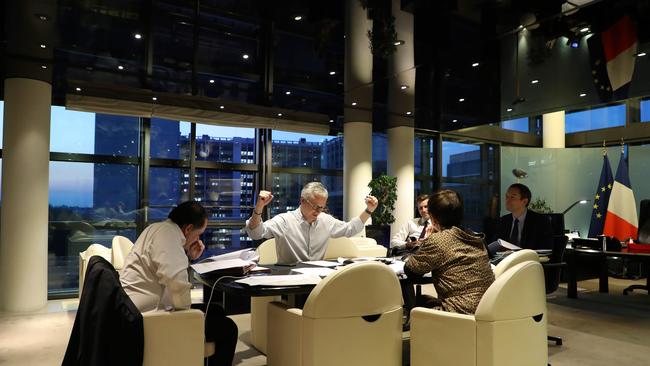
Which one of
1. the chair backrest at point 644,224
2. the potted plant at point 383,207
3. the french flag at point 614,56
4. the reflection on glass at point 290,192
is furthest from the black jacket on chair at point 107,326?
the chair backrest at point 644,224

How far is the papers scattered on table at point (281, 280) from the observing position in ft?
7.48

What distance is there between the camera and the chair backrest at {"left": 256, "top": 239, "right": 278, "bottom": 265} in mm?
3602

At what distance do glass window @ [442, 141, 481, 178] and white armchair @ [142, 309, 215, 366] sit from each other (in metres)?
8.05

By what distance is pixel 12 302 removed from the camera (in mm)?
5008

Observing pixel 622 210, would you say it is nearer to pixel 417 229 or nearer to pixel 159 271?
pixel 417 229

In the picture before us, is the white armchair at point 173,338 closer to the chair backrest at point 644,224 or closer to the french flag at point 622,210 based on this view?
the chair backrest at point 644,224

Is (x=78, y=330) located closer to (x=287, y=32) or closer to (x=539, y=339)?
(x=539, y=339)

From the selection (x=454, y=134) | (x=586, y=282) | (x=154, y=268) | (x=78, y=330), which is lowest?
(x=586, y=282)

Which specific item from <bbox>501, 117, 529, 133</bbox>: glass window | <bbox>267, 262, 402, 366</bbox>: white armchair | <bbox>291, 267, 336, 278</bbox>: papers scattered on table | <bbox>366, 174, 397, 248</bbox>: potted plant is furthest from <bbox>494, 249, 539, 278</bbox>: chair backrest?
<bbox>501, 117, 529, 133</bbox>: glass window

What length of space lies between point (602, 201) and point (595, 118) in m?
2.17

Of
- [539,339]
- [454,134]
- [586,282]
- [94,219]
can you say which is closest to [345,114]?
[454,134]

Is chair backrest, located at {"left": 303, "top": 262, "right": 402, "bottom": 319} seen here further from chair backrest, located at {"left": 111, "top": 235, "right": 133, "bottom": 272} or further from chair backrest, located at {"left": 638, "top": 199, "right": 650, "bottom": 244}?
chair backrest, located at {"left": 638, "top": 199, "right": 650, "bottom": 244}

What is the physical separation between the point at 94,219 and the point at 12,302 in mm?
1571

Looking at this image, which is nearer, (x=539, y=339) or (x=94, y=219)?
(x=539, y=339)
